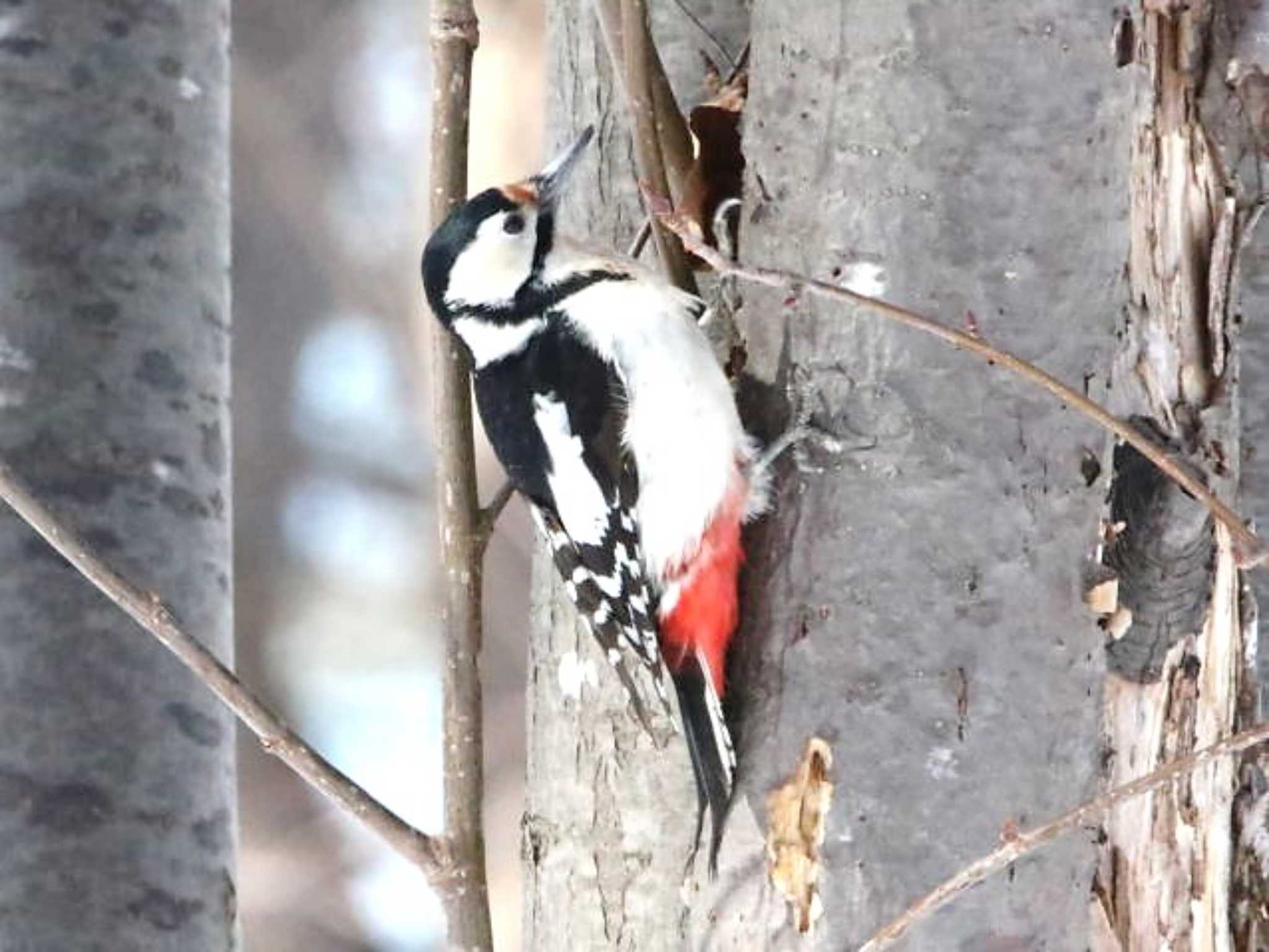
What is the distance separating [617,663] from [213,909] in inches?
12.9

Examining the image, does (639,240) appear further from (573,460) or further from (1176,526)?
(1176,526)

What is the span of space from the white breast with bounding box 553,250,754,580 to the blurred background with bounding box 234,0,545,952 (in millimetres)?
2644

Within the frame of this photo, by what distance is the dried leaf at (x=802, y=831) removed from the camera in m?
1.18

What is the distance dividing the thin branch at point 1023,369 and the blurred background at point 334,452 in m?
3.14

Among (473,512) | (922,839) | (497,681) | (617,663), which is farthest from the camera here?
(497,681)

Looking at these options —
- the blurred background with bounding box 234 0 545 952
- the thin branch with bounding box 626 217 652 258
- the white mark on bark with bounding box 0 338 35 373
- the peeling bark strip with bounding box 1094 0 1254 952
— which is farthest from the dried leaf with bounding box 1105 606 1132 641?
the blurred background with bounding box 234 0 545 952

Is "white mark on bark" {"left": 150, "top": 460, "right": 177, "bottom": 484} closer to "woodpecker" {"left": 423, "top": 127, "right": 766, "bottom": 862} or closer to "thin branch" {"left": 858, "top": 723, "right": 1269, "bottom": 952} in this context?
"woodpecker" {"left": 423, "top": 127, "right": 766, "bottom": 862}

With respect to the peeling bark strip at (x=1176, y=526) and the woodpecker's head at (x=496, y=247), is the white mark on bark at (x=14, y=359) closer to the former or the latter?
the woodpecker's head at (x=496, y=247)

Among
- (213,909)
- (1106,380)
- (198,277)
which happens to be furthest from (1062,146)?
(213,909)

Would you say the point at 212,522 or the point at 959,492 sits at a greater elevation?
the point at 959,492

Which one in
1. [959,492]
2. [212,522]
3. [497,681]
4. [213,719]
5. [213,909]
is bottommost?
[497,681]

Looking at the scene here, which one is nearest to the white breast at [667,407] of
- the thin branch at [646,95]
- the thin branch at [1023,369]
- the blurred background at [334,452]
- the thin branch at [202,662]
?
the thin branch at [646,95]

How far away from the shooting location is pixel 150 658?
4.44 ft

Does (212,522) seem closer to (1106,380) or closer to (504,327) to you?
(504,327)
